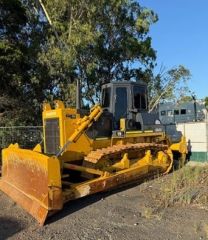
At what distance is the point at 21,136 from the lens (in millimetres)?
16500

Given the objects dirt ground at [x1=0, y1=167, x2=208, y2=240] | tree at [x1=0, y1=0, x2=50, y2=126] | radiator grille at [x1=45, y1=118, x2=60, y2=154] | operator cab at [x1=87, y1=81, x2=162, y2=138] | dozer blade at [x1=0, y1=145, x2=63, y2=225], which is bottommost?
dirt ground at [x1=0, y1=167, x2=208, y2=240]

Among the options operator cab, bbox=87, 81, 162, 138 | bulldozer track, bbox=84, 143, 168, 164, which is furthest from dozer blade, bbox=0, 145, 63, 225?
operator cab, bbox=87, 81, 162, 138

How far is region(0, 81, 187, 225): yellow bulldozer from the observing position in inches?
314

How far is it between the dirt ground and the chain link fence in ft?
23.8

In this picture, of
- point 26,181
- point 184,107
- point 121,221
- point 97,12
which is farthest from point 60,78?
point 121,221

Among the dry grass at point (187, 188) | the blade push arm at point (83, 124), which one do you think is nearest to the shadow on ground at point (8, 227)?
the blade push arm at point (83, 124)

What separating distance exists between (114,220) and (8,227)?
193cm

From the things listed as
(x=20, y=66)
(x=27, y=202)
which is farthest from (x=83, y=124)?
(x=20, y=66)

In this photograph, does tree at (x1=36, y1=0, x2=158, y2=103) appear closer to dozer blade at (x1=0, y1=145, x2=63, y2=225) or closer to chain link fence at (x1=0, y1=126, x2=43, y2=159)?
chain link fence at (x1=0, y1=126, x2=43, y2=159)

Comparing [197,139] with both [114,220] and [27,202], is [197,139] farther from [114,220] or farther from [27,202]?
[27,202]

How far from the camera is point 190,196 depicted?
8352 millimetres

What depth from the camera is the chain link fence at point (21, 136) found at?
16.2 m

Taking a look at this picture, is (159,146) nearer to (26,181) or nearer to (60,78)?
(26,181)

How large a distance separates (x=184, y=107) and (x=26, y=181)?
20.2 metres
